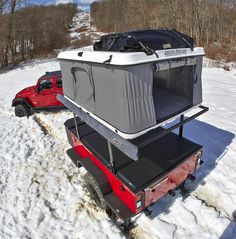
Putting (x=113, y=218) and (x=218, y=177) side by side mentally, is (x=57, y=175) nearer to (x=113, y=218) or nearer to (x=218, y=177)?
(x=113, y=218)

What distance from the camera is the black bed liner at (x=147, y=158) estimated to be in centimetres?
335

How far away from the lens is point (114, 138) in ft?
9.76

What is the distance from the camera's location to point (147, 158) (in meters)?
3.88

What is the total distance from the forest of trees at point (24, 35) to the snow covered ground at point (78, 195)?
1688cm

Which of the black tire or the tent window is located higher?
the tent window

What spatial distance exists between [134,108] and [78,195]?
9.34ft

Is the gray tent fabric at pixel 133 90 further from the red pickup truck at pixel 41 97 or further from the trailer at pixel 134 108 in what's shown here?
the red pickup truck at pixel 41 97

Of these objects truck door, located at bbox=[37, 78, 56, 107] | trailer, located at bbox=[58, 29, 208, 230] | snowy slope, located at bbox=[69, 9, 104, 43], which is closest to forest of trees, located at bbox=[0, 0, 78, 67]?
snowy slope, located at bbox=[69, 9, 104, 43]

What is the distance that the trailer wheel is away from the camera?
12.5ft

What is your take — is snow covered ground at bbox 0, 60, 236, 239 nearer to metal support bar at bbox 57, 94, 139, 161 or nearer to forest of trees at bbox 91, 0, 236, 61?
metal support bar at bbox 57, 94, 139, 161

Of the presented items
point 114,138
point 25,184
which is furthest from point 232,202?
point 25,184

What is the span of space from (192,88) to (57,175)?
3826 mm

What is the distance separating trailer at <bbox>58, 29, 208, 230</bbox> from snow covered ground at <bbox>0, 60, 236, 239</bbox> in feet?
1.29

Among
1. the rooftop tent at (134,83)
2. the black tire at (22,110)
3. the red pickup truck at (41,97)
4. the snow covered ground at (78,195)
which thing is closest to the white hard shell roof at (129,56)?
the rooftop tent at (134,83)
